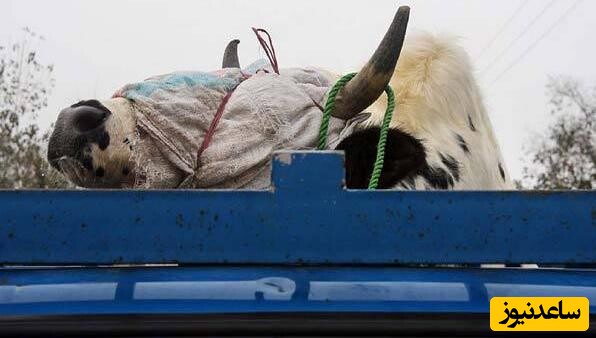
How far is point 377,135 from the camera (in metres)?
2.80

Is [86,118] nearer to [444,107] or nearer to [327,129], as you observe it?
[327,129]

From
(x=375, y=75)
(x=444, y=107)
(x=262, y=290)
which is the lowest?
(x=262, y=290)

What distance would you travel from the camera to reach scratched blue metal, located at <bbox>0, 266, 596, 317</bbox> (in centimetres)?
138

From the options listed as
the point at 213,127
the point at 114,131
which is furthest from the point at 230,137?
the point at 114,131

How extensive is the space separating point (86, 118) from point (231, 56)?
1534mm

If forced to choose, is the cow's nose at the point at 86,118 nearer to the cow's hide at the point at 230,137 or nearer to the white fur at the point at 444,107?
the cow's hide at the point at 230,137

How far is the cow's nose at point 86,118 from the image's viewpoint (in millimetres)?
2592

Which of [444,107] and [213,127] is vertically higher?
[444,107]

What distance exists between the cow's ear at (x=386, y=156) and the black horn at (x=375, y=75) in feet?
0.34

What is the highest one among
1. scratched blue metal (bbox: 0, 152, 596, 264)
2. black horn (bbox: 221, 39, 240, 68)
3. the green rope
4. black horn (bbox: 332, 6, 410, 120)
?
black horn (bbox: 221, 39, 240, 68)

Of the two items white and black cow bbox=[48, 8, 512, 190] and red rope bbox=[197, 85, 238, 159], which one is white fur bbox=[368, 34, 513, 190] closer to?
white and black cow bbox=[48, 8, 512, 190]

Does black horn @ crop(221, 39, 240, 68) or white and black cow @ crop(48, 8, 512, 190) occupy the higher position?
black horn @ crop(221, 39, 240, 68)

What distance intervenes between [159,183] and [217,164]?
0.65ft

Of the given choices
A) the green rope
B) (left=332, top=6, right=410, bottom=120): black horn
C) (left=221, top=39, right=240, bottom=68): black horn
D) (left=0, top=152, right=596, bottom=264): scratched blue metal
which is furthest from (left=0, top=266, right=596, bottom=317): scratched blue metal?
(left=221, top=39, right=240, bottom=68): black horn
